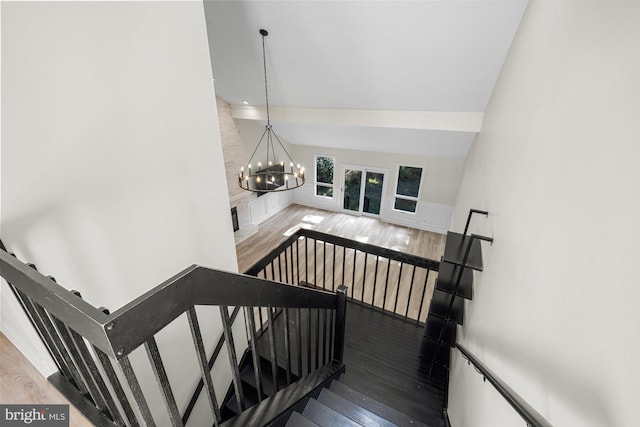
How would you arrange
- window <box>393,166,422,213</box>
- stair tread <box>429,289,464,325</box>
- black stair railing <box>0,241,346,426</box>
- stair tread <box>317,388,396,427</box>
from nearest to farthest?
black stair railing <box>0,241,346,426</box> < stair tread <box>317,388,396,427</box> < stair tread <box>429,289,464,325</box> < window <box>393,166,422,213</box>

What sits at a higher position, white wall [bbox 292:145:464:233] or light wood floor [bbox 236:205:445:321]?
white wall [bbox 292:145:464:233]

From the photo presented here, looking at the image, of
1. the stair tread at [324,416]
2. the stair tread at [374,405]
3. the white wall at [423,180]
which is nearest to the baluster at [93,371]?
the stair tread at [324,416]

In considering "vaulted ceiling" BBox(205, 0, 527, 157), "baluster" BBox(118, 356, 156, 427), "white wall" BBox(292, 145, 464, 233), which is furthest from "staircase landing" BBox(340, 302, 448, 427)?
"white wall" BBox(292, 145, 464, 233)

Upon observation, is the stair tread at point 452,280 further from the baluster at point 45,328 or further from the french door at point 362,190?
the french door at point 362,190

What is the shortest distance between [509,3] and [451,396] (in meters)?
3.27

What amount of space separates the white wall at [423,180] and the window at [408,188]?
0.43 feet

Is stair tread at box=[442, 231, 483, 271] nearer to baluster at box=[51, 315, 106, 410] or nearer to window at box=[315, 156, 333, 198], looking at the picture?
baluster at box=[51, 315, 106, 410]

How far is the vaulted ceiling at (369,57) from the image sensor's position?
2.59 m

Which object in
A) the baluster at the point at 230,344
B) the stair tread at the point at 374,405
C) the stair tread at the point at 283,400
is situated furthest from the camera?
the stair tread at the point at 374,405

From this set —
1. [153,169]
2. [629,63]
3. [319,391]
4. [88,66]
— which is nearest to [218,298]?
[153,169]

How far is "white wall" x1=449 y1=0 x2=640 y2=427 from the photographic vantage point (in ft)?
1.89

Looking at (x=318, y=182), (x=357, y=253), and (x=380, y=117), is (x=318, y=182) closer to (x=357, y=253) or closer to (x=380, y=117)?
(x=357, y=253)

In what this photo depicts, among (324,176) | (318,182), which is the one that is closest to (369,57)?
(324,176)

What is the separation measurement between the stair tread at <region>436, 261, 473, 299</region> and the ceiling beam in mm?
2867
